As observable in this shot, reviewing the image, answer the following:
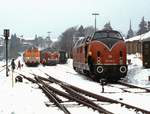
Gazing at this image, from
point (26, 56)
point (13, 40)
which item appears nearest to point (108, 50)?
point (26, 56)

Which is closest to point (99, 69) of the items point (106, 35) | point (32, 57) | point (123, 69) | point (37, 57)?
point (123, 69)

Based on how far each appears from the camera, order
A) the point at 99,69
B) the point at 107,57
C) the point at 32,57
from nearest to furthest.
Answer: the point at 99,69
the point at 107,57
the point at 32,57

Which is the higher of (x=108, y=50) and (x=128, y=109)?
(x=108, y=50)

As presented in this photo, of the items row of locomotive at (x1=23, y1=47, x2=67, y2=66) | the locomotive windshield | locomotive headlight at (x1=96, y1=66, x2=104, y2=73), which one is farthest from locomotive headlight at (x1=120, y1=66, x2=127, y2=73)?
row of locomotive at (x1=23, y1=47, x2=67, y2=66)

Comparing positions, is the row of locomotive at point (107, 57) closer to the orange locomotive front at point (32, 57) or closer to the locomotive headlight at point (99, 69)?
the locomotive headlight at point (99, 69)

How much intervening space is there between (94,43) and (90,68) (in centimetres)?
164

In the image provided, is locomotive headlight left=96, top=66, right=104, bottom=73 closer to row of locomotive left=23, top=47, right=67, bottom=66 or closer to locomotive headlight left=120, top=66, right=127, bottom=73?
locomotive headlight left=120, top=66, right=127, bottom=73

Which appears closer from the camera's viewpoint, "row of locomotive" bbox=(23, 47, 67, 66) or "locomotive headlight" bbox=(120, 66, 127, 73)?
"locomotive headlight" bbox=(120, 66, 127, 73)

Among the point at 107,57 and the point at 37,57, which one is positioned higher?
the point at 107,57

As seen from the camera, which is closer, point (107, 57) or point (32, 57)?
Answer: point (107, 57)

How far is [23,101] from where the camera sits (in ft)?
52.2

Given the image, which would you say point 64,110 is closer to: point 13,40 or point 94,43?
point 94,43

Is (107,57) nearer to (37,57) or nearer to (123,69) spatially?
(123,69)

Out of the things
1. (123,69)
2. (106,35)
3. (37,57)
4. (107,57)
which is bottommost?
(123,69)
